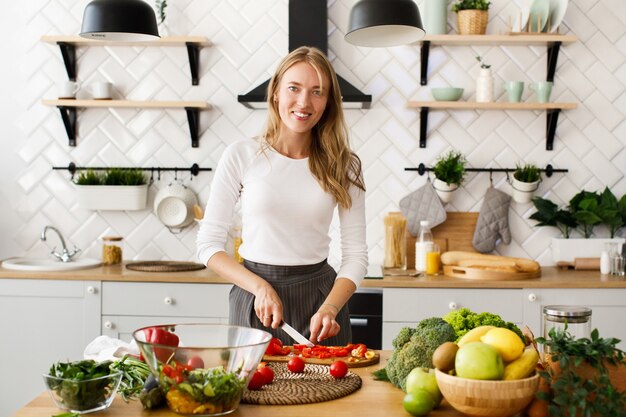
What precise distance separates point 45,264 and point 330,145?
7.29 ft

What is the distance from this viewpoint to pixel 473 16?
3.87m

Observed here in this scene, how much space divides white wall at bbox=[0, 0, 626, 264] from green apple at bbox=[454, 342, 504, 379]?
2609mm

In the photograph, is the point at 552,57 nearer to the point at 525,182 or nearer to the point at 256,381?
the point at 525,182

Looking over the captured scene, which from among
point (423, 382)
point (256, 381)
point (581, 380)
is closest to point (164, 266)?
point (256, 381)

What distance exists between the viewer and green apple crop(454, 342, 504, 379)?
1441 millimetres

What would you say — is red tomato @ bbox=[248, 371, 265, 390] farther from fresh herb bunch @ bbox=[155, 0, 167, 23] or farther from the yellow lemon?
fresh herb bunch @ bbox=[155, 0, 167, 23]

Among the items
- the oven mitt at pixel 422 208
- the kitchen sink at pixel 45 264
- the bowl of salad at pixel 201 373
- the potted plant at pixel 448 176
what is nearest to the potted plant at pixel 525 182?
the potted plant at pixel 448 176

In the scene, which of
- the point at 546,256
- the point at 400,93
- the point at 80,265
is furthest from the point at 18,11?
the point at 546,256

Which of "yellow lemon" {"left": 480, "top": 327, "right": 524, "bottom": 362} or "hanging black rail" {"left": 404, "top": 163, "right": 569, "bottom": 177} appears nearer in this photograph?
"yellow lemon" {"left": 480, "top": 327, "right": 524, "bottom": 362}

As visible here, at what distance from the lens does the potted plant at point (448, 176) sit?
3.91 meters

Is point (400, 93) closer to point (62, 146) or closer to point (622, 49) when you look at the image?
point (622, 49)

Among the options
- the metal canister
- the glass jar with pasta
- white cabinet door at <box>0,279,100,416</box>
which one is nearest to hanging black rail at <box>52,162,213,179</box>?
white cabinet door at <box>0,279,100,416</box>

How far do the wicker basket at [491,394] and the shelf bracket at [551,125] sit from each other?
2.72 meters

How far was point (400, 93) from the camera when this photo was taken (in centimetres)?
407
